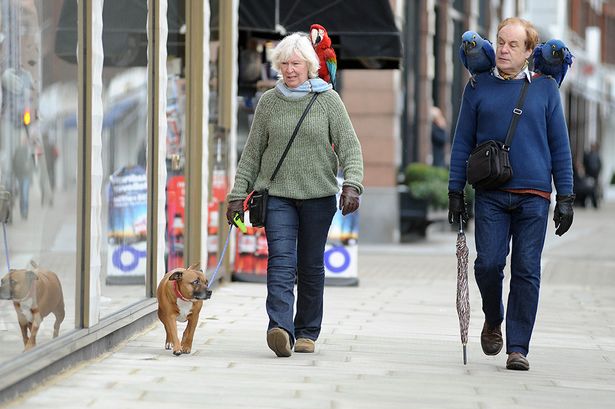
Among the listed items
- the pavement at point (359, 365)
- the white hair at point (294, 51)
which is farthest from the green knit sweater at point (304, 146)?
the pavement at point (359, 365)

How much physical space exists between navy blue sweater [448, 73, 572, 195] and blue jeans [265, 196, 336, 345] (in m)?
0.94

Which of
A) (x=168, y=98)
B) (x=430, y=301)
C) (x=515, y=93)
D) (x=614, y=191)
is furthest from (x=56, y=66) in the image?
(x=614, y=191)

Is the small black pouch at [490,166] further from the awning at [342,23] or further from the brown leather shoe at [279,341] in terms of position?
the awning at [342,23]

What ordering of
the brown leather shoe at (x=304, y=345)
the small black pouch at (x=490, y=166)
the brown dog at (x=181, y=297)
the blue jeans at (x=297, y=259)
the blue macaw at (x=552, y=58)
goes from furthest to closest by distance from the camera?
the brown leather shoe at (x=304, y=345)
the blue jeans at (x=297, y=259)
the blue macaw at (x=552, y=58)
the brown dog at (x=181, y=297)
the small black pouch at (x=490, y=166)

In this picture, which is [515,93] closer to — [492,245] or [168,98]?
[492,245]

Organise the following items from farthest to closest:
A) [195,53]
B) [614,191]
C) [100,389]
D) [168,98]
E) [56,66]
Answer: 1. [614,191]
2. [195,53]
3. [168,98]
4. [56,66]
5. [100,389]

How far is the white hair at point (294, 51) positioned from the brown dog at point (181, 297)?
44.5 inches

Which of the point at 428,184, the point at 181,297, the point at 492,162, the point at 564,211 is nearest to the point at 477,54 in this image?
the point at 492,162

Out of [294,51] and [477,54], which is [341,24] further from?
[477,54]

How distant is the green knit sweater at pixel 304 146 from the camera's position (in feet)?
23.5

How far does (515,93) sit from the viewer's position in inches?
271

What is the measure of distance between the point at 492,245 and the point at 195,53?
415 cm

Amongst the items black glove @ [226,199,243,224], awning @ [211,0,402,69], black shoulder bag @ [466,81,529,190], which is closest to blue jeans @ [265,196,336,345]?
black glove @ [226,199,243,224]

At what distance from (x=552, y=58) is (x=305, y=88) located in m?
1.24
